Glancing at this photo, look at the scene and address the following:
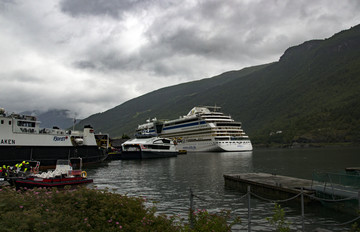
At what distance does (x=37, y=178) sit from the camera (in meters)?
22.8

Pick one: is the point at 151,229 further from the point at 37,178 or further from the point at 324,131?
the point at 324,131

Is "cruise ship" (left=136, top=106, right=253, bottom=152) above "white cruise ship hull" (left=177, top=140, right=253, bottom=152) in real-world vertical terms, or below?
above

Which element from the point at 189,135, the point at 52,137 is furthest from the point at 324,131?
the point at 52,137

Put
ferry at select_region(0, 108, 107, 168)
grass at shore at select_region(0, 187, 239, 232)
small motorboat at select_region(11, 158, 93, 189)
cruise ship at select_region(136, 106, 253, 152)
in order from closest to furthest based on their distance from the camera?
grass at shore at select_region(0, 187, 239, 232) < small motorboat at select_region(11, 158, 93, 189) < ferry at select_region(0, 108, 107, 168) < cruise ship at select_region(136, 106, 253, 152)

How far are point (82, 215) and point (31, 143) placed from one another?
1505 inches

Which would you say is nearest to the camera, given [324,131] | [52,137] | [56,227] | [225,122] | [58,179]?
[56,227]

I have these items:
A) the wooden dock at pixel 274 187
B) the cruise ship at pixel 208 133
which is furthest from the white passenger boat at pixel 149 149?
the wooden dock at pixel 274 187

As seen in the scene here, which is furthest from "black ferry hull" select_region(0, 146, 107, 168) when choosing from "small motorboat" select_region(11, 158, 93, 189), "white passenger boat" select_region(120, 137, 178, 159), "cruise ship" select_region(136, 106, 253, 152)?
"cruise ship" select_region(136, 106, 253, 152)

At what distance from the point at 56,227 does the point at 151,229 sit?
2544 millimetres

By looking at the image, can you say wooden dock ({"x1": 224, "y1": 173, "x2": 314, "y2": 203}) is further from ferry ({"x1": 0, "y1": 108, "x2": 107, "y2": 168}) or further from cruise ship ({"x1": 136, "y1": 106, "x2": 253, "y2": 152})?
cruise ship ({"x1": 136, "y1": 106, "x2": 253, "y2": 152})

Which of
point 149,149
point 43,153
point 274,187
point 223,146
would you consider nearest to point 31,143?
point 43,153

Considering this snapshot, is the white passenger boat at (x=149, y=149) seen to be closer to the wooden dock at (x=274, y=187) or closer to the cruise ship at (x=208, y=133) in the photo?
the cruise ship at (x=208, y=133)

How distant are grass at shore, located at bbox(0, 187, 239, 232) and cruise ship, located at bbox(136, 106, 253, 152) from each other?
86264mm

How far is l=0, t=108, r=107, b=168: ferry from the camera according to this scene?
38969mm
